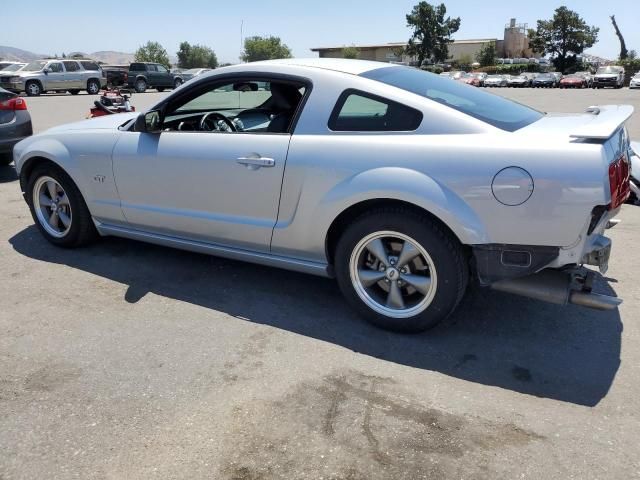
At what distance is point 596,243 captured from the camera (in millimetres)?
3084

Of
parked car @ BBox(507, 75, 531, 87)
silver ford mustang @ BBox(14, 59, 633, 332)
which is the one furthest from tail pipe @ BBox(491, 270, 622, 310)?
parked car @ BBox(507, 75, 531, 87)

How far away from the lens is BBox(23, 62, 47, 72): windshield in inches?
1111

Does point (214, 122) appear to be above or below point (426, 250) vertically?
above

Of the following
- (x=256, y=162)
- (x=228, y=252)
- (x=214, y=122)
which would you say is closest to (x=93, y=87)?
(x=214, y=122)

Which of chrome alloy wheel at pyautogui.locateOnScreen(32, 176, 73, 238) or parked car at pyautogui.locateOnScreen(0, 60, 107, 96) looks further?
parked car at pyautogui.locateOnScreen(0, 60, 107, 96)

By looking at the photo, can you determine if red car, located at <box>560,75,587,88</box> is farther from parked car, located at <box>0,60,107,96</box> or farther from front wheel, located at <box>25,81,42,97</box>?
front wheel, located at <box>25,81,42,97</box>

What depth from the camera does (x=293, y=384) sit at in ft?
9.64

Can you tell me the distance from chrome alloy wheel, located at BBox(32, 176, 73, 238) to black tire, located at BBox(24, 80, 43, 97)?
26.2 metres

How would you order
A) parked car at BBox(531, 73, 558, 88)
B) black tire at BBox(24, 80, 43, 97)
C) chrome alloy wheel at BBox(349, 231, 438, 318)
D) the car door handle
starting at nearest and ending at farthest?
chrome alloy wheel at BBox(349, 231, 438, 318)
the car door handle
black tire at BBox(24, 80, 43, 97)
parked car at BBox(531, 73, 558, 88)

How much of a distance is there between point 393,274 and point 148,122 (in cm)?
212

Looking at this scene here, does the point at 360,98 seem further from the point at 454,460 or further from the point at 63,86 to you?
the point at 63,86

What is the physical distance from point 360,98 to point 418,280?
1138 mm

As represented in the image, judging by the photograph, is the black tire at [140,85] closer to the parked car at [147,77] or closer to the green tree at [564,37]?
the parked car at [147,77]

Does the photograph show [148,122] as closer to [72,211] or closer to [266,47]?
[72,211]
